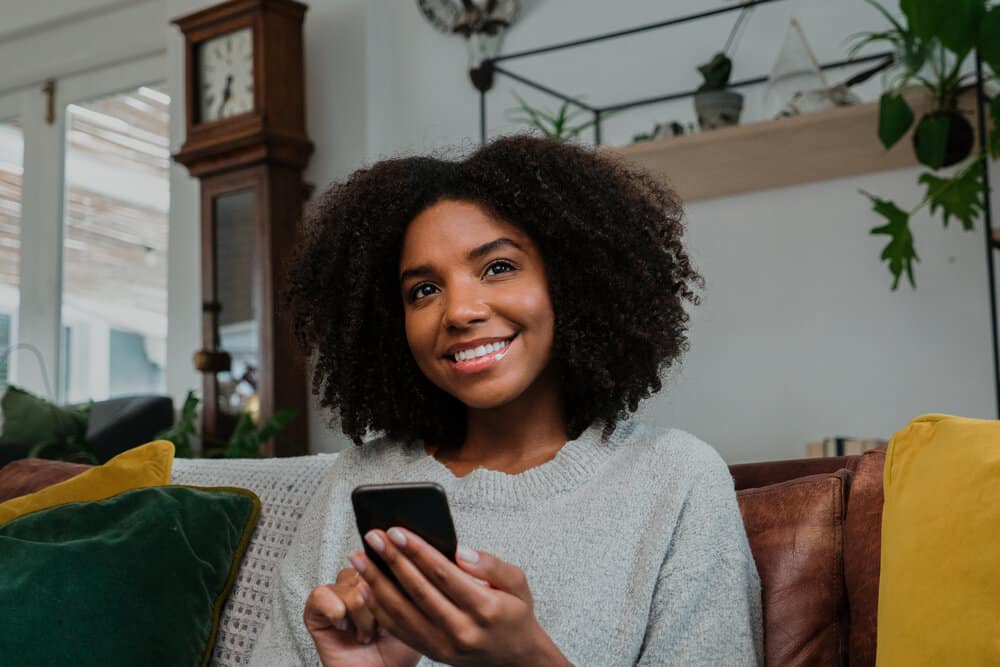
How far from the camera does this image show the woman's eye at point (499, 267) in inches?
48.7

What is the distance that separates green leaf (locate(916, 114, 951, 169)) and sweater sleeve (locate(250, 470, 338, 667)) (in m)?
1.52

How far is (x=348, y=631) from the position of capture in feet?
3.37

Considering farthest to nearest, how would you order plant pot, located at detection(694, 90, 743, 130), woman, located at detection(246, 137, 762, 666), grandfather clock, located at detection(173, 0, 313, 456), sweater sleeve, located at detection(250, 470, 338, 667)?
1. grandfather clock, located at detection(173, 0, 313, 456)
2. plant pot, located at detection(694, 90, 743, 130)
3. sweater sleeve, located at detection(250, 470, 338, 667)
4. woman, located at detection(246, 137, 762, 666)

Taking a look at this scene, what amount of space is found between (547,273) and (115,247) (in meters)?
3.52

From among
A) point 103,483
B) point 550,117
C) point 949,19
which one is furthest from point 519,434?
point 550,117

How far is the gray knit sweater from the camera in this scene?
1074mm

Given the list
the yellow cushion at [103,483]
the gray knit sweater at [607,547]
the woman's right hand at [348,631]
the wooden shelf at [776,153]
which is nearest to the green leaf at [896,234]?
the wooden shelf at [776,153]

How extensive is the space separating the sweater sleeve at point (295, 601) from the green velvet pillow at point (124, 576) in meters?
0.15

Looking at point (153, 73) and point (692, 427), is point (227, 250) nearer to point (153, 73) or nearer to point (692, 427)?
point (153, 73)

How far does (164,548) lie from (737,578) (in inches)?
26.4

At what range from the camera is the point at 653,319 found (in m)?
1.28

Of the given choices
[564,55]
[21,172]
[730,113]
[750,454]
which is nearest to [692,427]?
[750,454]

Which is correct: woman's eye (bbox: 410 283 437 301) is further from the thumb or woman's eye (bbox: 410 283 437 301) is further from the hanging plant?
the hanging plant

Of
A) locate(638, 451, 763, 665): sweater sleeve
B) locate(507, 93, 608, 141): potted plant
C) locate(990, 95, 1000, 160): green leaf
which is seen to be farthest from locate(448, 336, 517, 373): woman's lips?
locate(507, 93, 608, 141): potted plant
